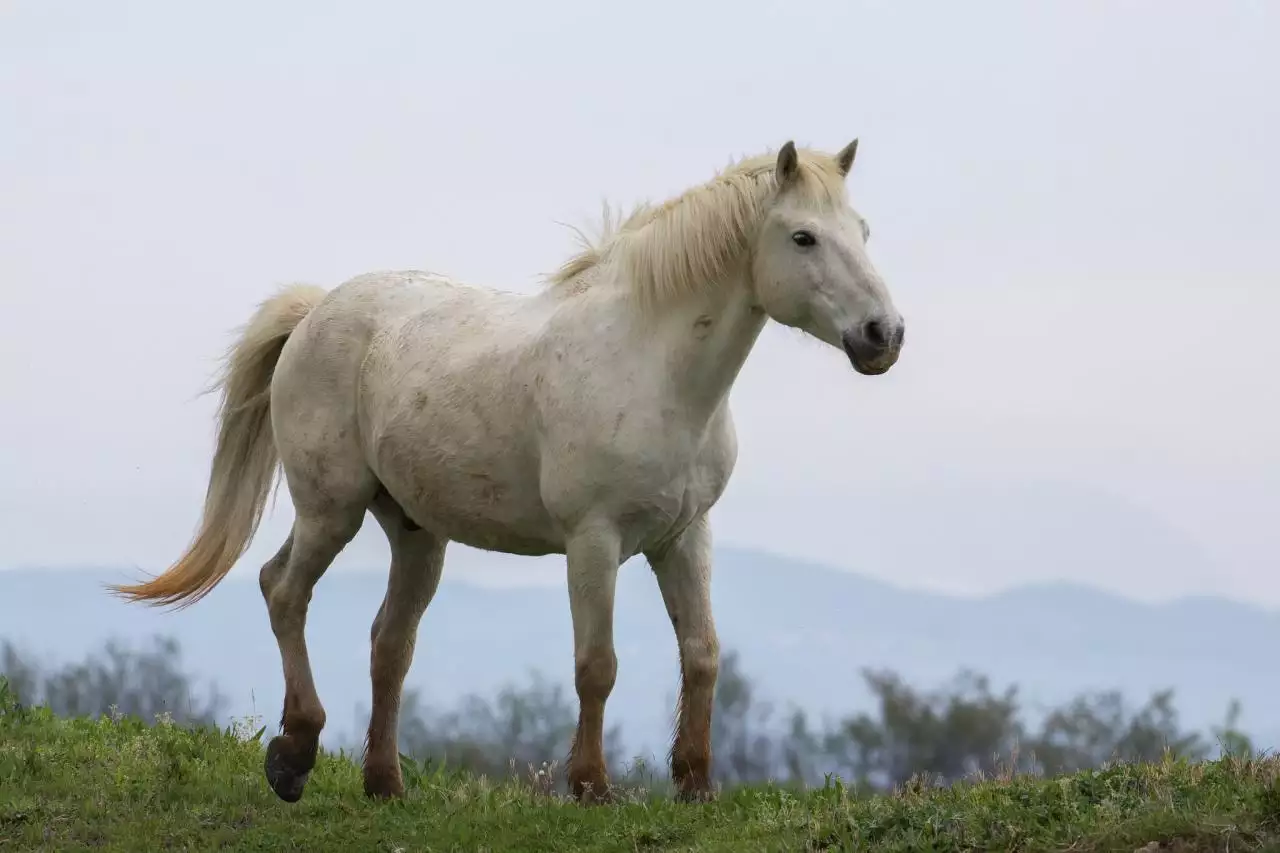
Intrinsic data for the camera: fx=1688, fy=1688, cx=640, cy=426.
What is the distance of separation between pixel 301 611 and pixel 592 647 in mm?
1994

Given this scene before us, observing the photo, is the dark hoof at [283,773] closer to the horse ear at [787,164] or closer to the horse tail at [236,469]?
the horse tail at [236,469]

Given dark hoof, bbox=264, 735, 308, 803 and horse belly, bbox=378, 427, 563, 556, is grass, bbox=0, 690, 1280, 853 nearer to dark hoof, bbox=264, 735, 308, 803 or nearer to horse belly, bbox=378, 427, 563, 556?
dark hoof, bbox=264, 735, 308, 803

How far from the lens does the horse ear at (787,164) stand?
640 centimetres

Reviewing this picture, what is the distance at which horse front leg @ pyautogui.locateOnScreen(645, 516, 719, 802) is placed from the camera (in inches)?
271

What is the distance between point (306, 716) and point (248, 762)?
1077mm

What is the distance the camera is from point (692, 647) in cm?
691

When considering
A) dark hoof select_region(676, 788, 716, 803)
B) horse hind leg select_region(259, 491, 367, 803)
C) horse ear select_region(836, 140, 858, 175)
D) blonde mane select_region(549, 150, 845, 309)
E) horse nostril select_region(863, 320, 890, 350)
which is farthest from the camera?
horse hind leg select_region(259, 491, 367, 803)

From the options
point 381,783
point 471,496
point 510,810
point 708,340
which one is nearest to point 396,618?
point 381,783

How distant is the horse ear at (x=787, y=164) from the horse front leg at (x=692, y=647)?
1.44m

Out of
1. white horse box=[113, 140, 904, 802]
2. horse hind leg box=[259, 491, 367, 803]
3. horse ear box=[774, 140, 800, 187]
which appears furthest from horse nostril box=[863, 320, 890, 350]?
horse hind leg box=[259, 491, 367, 803]

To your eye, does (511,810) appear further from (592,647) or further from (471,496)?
(471,496)

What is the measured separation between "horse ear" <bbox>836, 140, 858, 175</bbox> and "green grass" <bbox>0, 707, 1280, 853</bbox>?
2426 millimetres

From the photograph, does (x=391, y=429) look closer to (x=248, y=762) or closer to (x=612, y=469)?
(x=612, y=469)

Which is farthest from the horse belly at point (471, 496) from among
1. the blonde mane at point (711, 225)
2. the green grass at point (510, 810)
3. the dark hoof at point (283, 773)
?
the dark hoof at point (283, 773)
